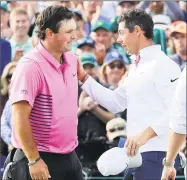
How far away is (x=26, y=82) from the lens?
503cm

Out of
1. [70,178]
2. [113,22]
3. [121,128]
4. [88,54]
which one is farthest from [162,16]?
[70,178]

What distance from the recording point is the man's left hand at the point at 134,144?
17.4 feet

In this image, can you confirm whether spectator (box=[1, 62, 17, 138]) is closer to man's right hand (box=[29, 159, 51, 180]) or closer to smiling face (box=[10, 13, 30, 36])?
smiling face (box=[10, 13, 30, 36])

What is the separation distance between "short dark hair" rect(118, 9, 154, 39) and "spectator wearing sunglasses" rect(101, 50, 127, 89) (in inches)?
128

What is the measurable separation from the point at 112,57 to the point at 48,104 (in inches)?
167

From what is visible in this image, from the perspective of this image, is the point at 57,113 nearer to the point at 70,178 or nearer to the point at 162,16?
the point at 70,178

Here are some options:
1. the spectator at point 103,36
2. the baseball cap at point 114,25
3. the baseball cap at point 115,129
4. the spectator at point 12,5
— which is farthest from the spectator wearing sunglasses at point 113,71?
the spectator at point 12,5

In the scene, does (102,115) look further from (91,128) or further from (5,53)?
(5,53)

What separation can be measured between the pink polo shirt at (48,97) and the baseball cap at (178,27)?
443cm

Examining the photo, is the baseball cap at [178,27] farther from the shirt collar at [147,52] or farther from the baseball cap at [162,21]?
the shirt collar at [147,52]

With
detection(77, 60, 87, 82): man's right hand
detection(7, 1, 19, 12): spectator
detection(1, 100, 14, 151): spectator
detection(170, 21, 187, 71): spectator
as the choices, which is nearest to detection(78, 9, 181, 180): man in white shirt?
detection(77, 60, 87, 82): man's right hand

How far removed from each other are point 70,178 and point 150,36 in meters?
1.28

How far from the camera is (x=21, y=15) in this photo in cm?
1010

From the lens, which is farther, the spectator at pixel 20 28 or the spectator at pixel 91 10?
the spectator at pixel 91 10
